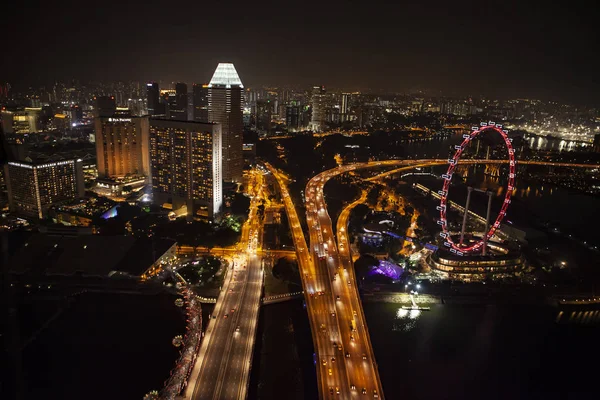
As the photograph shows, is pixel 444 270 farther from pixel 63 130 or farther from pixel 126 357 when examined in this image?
pixel 63 130

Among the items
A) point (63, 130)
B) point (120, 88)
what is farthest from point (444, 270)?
point (120, 88)

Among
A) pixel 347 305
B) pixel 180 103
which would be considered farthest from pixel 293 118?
pixel 347 305

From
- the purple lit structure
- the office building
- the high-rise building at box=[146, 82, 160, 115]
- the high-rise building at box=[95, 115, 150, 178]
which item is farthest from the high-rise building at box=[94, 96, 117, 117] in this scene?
the purple lit structure

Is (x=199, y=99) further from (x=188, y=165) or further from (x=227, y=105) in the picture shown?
(x=188, y=165)

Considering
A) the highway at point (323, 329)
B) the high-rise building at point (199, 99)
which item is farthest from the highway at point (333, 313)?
the high-rise building at point (199, 99)

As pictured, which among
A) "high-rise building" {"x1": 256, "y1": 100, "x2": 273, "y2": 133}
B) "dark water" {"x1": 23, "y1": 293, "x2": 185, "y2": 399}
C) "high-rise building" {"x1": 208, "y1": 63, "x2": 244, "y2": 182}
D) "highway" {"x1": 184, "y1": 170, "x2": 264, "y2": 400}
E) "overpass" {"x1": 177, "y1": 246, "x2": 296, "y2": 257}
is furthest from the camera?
"high-rise building" {"x1": 256, "y1": 100, "x2": 273, "y2": 133}

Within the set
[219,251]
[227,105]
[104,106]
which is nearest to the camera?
[219,251]

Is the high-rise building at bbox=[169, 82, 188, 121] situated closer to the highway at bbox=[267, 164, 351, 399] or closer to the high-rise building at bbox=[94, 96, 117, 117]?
the high-rise building at bbox=[94, 96, 117, 117]
